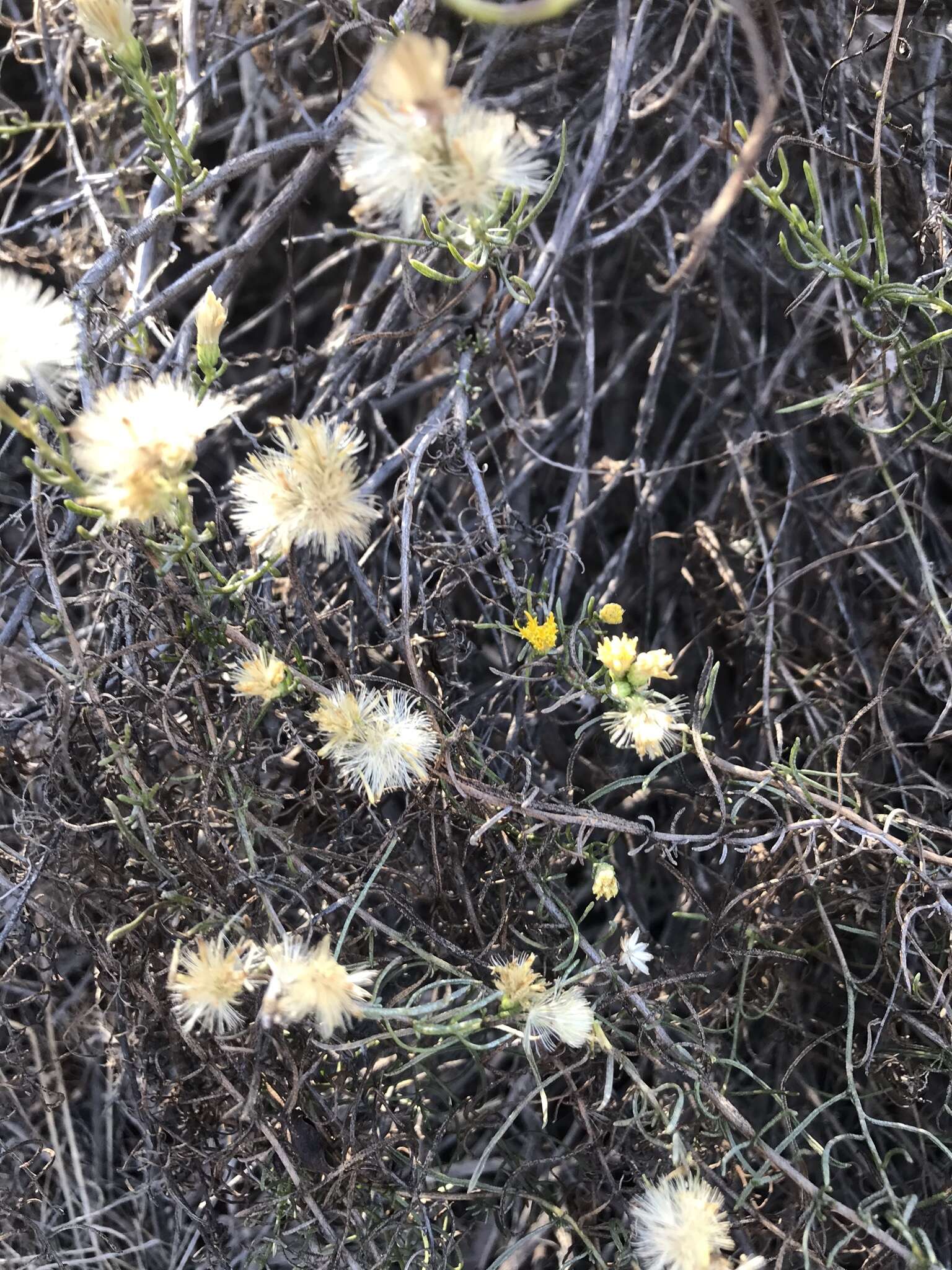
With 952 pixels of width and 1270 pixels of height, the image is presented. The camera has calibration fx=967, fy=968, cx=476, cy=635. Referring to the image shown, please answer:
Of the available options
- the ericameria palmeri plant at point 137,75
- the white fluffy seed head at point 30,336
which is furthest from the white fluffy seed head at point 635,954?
the ericameria palmeri plant at point 137,75

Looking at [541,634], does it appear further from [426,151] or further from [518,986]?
[426,151]

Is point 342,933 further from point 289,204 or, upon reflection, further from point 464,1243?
point 289,204

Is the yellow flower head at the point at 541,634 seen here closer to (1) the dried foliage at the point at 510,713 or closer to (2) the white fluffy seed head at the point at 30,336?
(1) the dried foliage at the point at 510,713

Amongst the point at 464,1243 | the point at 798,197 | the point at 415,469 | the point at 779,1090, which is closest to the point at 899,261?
the point at 798,197

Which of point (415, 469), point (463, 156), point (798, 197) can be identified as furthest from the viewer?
point (798, 197)

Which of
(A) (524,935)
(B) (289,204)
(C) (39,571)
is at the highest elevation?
(B) (289,204)

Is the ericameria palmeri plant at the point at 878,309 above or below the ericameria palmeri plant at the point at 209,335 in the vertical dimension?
below

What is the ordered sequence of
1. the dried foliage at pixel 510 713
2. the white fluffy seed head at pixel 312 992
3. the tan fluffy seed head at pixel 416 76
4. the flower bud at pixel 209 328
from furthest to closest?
1. the dried foliage at pixel 510 713
2. the flower bud at pixel 209 328
3. the white fluffy seed head at pixel 312 992
4. the tan fluffy seed head at pixel 416 76

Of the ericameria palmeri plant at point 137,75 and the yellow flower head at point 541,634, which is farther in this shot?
the yellow flower head at point 541,634

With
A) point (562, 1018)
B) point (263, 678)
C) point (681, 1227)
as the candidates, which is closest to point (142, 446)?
point (263, 678)
